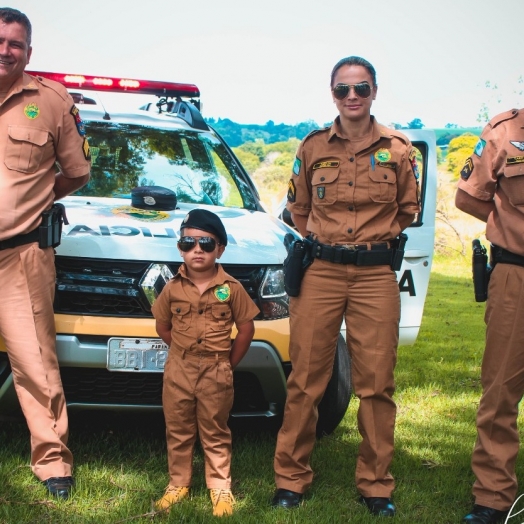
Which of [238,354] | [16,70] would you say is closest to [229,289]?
[238,354]

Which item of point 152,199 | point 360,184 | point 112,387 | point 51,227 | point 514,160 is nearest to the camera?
point 514,160

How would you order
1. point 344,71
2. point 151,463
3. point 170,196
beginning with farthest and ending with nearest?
point 170,196
point 151,463
point 344,71

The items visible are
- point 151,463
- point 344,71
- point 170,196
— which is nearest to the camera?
point 344,71

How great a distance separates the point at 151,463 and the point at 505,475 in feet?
5.32

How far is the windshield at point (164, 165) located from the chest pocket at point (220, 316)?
1331 millimetres

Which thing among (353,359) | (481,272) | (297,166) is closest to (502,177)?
(481,272)

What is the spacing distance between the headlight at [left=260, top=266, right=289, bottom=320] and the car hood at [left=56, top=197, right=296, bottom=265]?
0.06m

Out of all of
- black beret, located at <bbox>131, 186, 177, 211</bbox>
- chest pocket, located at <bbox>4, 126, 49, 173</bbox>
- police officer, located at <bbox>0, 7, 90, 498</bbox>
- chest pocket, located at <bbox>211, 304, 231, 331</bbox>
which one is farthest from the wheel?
chest pocket, located at <bbox>4, 126, 49, 173</bbox>

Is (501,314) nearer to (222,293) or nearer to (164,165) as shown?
(222,293)

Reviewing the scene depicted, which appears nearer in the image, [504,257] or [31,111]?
[504,257]

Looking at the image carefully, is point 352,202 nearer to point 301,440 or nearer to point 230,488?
point 301,440

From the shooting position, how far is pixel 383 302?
3.47 meters

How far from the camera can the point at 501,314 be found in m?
3.43

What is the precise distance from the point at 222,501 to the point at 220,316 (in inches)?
30.2
